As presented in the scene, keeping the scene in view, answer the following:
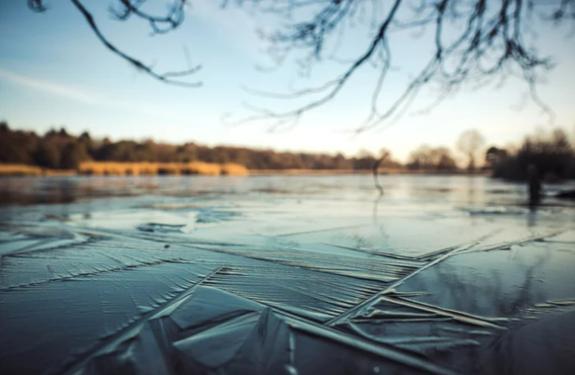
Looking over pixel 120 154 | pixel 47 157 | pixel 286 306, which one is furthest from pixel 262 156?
pixel 286 306

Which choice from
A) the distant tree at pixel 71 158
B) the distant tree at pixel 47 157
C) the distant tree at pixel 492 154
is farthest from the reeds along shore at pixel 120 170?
the distant tree at pixel 492 154

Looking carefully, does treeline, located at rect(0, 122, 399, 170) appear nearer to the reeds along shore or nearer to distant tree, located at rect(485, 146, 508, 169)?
the reeds along shore

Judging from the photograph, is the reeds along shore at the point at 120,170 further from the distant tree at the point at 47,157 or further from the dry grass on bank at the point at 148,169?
the distant tree at the point at 47,157

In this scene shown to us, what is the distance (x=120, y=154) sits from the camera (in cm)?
4591

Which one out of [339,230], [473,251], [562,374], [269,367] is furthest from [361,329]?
[339,230]

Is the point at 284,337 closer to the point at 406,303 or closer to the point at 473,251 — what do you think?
the point at 406,303

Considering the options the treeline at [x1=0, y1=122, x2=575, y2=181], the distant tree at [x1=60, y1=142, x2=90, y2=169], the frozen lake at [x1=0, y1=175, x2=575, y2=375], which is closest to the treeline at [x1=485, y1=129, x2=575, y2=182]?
the treeline at [x1=0, y1=122, x2=575, y2=181]

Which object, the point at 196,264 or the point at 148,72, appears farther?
the point at 196,264

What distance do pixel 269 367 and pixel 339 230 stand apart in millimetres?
3179

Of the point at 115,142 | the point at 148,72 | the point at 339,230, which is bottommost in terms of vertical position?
the point at 339,230

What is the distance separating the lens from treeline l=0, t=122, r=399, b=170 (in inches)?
1512

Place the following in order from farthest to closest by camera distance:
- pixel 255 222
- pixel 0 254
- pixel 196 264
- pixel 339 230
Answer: pixel 255 222
pixel 339 230
pixel 0 254
pixel 196 264

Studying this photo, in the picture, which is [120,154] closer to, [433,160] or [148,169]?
[148,169]

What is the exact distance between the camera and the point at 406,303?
5.53 ft
